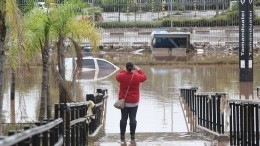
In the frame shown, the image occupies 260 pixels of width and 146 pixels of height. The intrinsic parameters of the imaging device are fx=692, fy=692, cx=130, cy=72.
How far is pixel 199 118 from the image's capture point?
16.2m

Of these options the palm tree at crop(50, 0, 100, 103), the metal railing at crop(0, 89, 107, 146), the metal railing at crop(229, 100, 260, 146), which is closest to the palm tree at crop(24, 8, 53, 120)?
the palm tree at crop(50, 0, 100, 103)

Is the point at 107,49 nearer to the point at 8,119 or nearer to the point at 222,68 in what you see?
the point at 222,68

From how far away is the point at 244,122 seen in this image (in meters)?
11.7

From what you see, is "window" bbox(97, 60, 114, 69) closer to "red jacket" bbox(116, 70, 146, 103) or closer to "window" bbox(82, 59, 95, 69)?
"window" bbox(82, 59, 95, 69)

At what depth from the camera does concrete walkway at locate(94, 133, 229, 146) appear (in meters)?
13.4

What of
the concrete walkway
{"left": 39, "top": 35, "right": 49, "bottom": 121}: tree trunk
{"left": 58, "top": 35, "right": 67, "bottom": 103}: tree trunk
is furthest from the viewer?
{"left": 58, "top": 35, "right": 67, "bottom": 103}: tree trunk

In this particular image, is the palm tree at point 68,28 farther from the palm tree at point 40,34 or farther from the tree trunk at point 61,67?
the palm tree at point 40,34

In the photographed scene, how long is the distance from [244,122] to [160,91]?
48.1 ft

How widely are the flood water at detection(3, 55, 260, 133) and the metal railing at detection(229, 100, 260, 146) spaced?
3955mm

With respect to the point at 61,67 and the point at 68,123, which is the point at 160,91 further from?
the point at 68,123

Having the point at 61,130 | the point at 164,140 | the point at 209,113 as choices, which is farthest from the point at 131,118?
the point at 61,130

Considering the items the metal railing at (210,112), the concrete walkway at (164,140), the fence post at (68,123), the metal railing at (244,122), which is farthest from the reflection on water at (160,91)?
the metal railing at (244,122)

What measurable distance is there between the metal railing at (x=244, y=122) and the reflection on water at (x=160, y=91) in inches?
157

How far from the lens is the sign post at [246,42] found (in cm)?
2828
